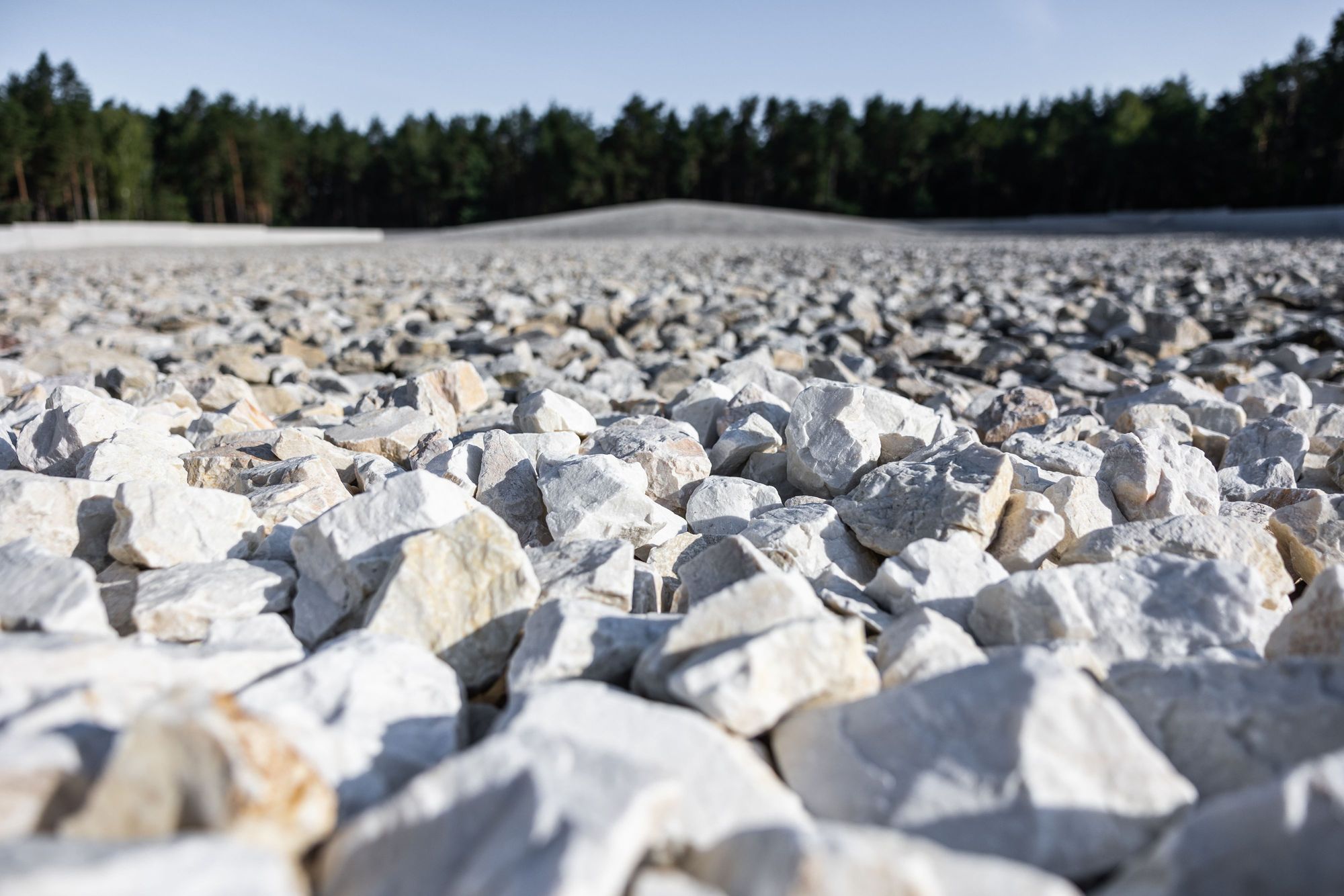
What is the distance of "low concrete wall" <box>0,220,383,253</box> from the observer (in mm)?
18047

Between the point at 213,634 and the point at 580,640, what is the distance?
570 mm

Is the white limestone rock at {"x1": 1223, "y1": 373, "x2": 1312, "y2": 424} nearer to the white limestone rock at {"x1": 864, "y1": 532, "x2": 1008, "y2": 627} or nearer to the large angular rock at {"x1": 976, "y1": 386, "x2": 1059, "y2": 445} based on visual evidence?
the large angular rock at {"x1": 976, "y1": 386, "x2": 1059, "y2": 445}

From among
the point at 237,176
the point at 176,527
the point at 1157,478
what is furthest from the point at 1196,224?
the point at 237,176

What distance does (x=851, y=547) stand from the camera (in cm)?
164

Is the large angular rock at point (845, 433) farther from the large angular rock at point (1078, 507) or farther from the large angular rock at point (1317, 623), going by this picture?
the large angular rock at point (1317, 623)

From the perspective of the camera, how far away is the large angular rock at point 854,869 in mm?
674

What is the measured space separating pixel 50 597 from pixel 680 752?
0.92 meters

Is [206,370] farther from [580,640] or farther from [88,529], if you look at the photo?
[580,640]

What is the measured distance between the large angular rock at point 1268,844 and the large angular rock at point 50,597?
50.9 inches

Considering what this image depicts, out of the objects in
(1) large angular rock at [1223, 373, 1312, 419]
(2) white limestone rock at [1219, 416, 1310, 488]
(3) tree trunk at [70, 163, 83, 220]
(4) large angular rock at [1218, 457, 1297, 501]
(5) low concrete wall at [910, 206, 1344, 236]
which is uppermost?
(3) tree trunk at [70, 163, 83, 220]

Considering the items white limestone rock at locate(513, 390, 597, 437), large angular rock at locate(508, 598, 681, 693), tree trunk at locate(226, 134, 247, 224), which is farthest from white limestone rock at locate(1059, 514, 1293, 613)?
tree trunk at locate(226, 134, 247, 224)

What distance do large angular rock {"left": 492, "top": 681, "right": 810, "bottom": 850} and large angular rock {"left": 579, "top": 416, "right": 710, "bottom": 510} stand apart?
952 millimetres

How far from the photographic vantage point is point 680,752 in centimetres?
86

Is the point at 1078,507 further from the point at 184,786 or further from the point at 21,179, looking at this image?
the point at 21,179
